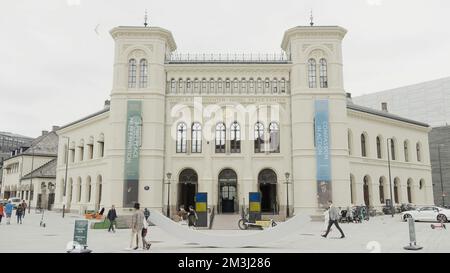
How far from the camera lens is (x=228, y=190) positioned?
37.0 m

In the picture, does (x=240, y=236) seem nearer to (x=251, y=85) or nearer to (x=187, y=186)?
(x=187, y=186)

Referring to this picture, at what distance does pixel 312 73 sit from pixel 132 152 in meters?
18.6

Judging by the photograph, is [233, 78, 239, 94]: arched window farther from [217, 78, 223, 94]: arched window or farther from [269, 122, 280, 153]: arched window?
[269, 122, 280, 153]: arched window

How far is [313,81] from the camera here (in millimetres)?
36531

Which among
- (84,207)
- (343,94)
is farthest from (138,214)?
(84,207)

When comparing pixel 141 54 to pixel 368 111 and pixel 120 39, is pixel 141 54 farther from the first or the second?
pixel 368 111

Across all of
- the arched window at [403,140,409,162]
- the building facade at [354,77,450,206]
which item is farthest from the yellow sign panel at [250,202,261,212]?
the building facade at [354,77,450,206]

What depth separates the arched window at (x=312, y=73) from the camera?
36438 millimetres

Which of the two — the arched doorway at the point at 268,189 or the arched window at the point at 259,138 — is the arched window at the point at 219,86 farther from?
the arched doorway at the point at 268,189

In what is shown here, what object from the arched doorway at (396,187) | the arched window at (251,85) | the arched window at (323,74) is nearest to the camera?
the arched window at (323,74)

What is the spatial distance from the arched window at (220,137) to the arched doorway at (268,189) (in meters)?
4.52

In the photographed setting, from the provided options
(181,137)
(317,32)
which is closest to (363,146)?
(317,32)

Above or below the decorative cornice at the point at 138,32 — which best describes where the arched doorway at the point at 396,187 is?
below

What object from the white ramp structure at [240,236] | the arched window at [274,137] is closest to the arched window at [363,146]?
the arched window at [274,137]
